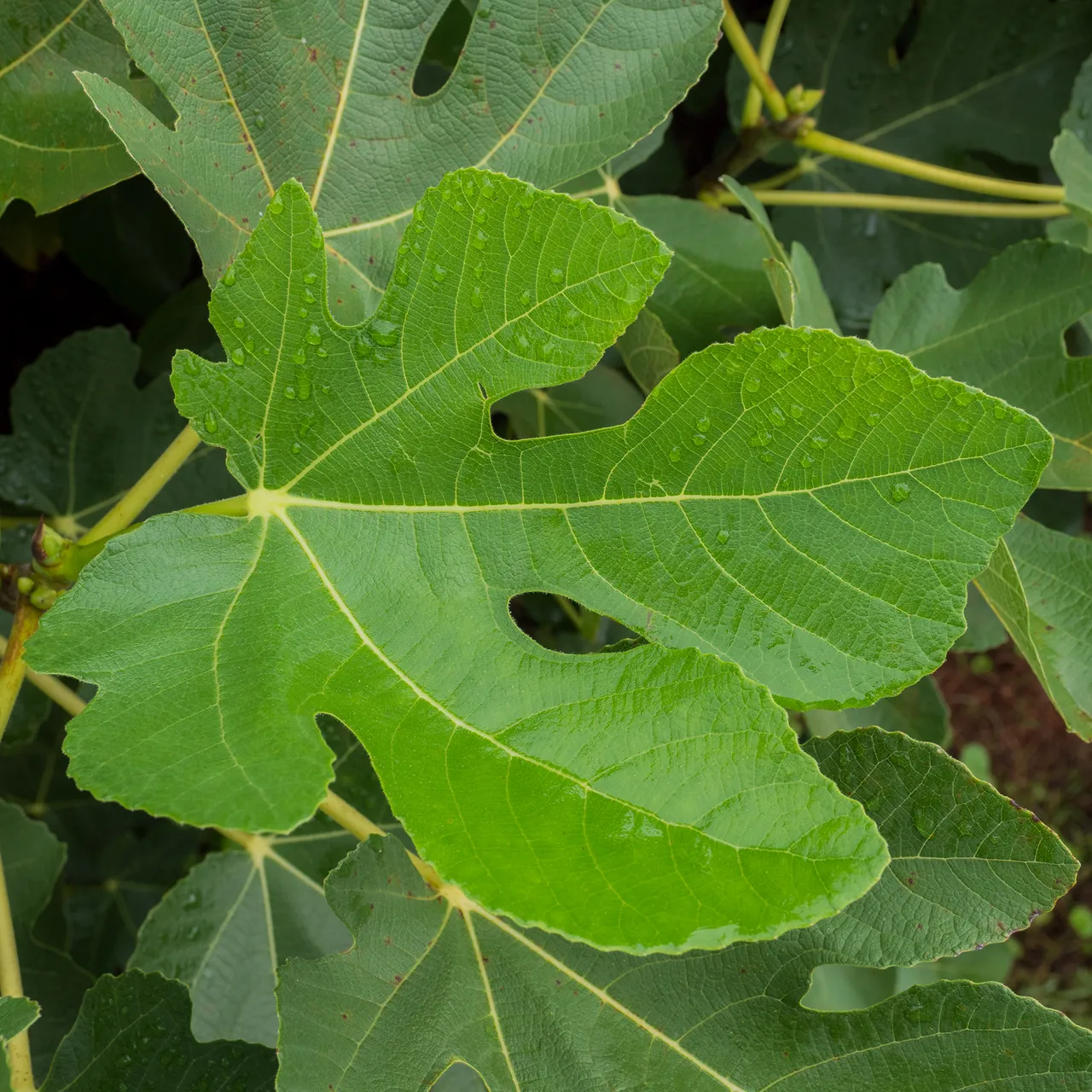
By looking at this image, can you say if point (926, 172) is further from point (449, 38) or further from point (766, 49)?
point (449, 38)

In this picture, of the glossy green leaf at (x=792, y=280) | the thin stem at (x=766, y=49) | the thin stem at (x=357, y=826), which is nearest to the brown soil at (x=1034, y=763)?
the thin stem at (x=766, y=49)

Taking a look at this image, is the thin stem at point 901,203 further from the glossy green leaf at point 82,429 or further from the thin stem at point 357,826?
the thin stem at point 357,826

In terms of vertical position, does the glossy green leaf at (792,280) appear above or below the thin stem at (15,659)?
above

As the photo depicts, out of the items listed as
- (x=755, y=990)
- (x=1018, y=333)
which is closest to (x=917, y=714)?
(x=1018, y=333)

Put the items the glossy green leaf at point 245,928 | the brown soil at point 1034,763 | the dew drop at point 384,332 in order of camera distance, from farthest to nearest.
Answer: the brown soil at point 1034,763 < the glossy green leaf at point 245,928 < the dew drop at point 384,332

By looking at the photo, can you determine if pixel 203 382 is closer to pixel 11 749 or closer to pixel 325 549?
pixel 325 549

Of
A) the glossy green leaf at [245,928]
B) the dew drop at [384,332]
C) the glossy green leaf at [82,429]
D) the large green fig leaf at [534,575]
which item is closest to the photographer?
Answer: the large green fig leaf at [534,575]

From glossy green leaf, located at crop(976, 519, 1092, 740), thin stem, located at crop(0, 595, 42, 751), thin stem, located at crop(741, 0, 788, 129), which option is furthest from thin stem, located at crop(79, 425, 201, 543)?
thin stem, located at crop(741, 0, 788, 129)
